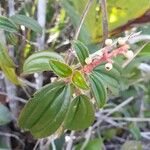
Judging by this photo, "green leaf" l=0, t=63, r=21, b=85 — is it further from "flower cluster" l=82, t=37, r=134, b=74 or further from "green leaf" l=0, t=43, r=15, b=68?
"flower cluster" l=82, t=37, r=134, b=74

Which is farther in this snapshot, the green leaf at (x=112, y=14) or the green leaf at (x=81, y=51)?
the green leaf at (x=112, y=14)

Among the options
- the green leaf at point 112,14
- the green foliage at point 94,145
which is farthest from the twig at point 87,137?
the green leaf at point 112,14

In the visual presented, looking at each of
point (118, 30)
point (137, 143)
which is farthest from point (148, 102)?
point (118, 30)

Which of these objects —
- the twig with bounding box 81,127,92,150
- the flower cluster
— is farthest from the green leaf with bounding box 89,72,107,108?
the twig with bounding box 81,127,92,150

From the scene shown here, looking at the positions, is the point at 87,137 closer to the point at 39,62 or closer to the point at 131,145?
the point at 131,145

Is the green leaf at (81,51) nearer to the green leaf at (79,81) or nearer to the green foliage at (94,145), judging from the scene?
the green leaf at (79,81)

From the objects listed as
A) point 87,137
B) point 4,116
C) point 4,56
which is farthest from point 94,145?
point 4,56

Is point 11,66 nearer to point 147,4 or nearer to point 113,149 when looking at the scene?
point 147,4
